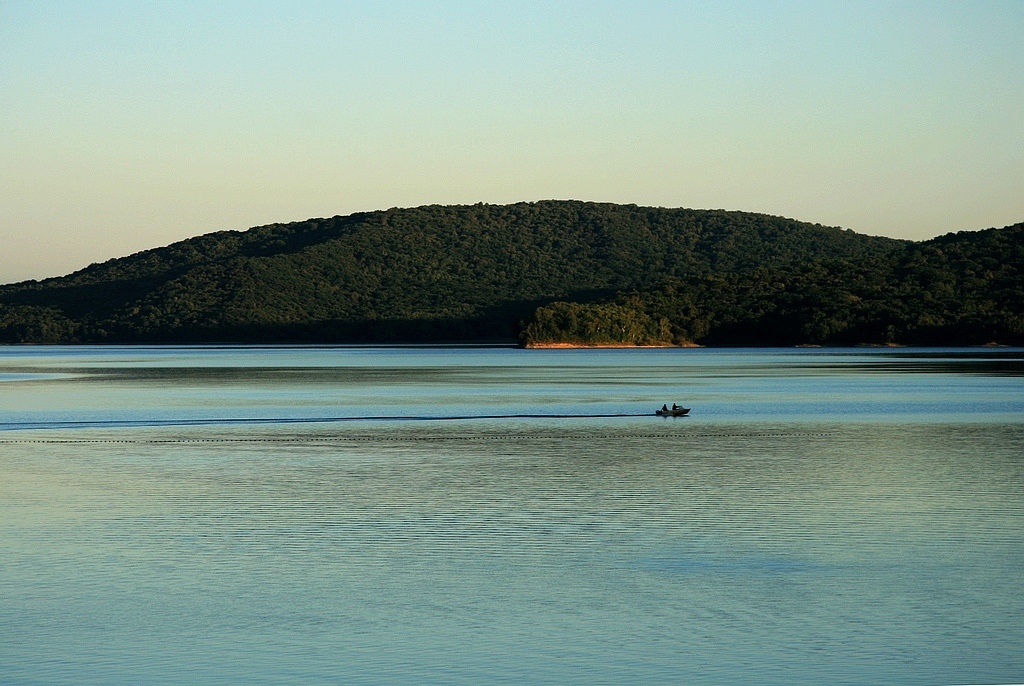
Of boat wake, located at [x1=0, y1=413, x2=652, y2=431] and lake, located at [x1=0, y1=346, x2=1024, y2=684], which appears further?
boat wake, located at [x1=0, y1=413, x2=652, y2=431]

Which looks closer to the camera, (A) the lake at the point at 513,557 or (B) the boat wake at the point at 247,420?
(A) the lake at the point at 513,557

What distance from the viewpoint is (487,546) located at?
19672 millimetres

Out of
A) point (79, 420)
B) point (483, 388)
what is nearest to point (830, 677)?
point (79, 420)

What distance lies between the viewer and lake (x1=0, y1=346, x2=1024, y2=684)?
13.3m

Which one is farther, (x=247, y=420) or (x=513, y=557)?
(x=247, y=420)

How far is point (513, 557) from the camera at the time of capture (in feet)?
61.6

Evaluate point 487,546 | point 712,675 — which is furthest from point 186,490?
point 712,675

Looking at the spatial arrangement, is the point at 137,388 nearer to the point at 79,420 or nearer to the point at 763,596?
the point at 79,420

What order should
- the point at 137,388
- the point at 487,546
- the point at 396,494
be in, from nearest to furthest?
the point at 487,546, the point at 396,494, the point at 137,388

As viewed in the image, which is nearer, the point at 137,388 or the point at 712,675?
the point at 712,675

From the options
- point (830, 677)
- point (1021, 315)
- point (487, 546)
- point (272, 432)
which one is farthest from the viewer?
point (1021, 315)

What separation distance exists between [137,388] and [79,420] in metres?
27.9

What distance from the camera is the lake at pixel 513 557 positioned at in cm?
1333

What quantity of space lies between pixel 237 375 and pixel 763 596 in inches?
3487
